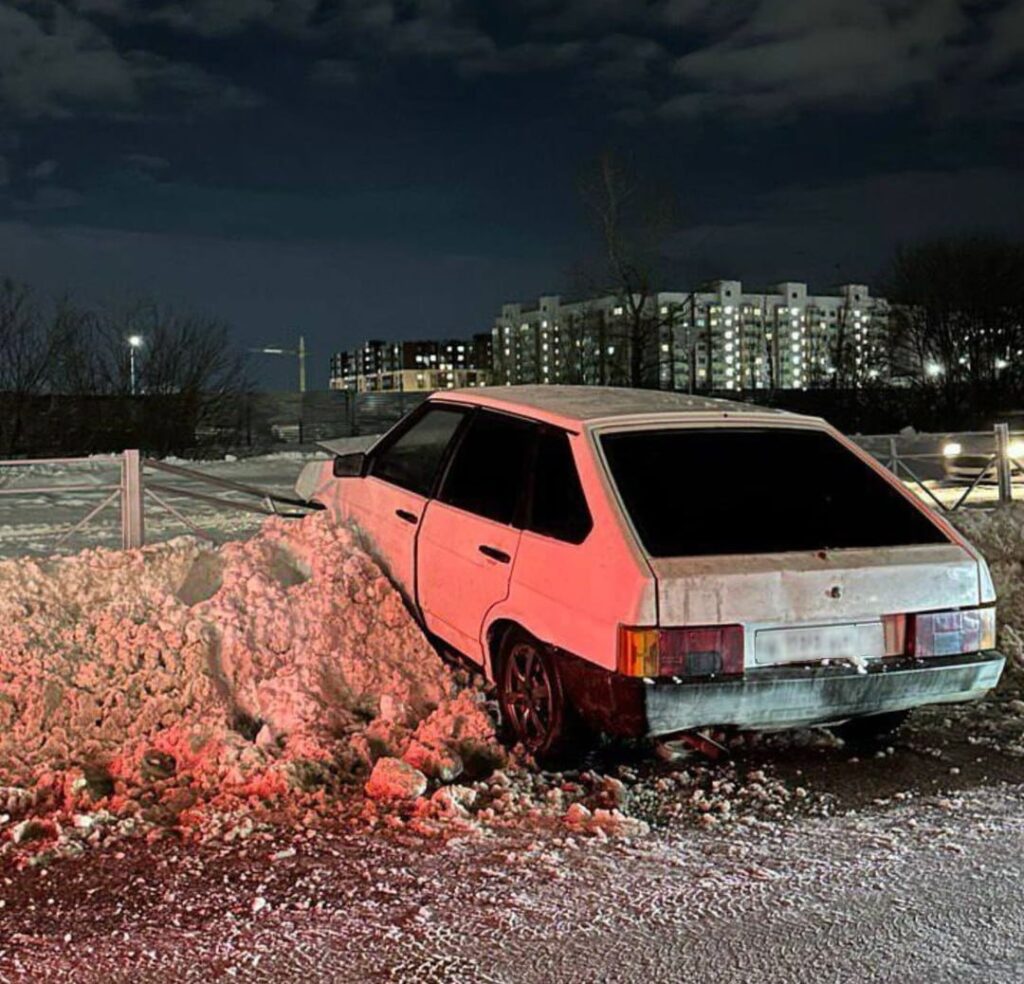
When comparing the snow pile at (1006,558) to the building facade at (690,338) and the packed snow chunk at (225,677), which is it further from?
the building facade at (690,338)

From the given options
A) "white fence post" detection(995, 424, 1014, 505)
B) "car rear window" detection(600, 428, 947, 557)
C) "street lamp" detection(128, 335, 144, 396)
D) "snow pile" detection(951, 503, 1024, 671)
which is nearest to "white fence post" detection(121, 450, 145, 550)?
"car rear window" detection(600, 428, 947, 557)

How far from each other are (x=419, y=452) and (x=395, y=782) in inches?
89.9

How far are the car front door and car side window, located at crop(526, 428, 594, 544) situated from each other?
2.98 feet

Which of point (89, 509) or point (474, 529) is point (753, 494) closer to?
point (474, 529)

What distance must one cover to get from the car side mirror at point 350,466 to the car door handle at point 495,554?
1701 mm

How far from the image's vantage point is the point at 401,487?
21.9ft

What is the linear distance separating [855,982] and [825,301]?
102 metres

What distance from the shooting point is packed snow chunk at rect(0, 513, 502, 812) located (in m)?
5.27

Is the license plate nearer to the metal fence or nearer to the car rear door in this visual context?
the car rear door

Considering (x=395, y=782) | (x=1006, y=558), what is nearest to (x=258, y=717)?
(x=395, y=782)

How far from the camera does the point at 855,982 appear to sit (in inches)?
135

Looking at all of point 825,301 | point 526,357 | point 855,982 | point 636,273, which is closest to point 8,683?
point 855,982

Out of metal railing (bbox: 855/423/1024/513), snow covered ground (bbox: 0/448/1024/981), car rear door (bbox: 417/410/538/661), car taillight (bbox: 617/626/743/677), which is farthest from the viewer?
metal railing (bbox: 855/423/1024/513)

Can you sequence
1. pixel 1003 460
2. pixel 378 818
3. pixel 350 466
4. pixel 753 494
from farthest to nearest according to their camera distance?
pixel 1003 460
pixel 350 466
pixel 753 494
pixel 378 818
